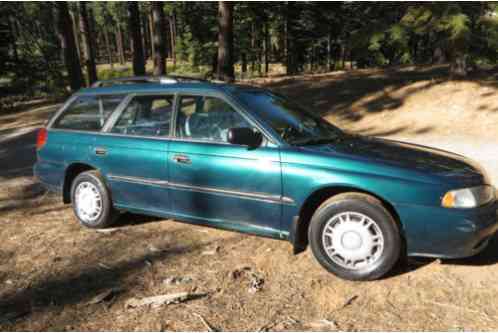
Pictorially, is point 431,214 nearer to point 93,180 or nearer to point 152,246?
point 152,246

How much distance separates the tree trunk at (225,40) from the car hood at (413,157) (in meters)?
11.1

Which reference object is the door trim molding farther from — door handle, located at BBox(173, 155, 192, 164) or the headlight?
Answer: the headlight

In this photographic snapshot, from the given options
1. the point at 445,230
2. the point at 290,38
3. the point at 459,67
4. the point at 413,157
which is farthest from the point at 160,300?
the point at 290,38

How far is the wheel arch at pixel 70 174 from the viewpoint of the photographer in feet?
17.2

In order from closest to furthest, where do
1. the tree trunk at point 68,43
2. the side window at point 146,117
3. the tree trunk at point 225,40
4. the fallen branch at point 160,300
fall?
the fallen branch at point 160,300 → the side window at point 146,117 → the tree trunk at point 225,40 → the tree trunk at point 68,43

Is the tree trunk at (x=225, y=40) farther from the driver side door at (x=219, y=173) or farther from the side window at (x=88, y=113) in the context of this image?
the driver side door at (x=219, y=173)

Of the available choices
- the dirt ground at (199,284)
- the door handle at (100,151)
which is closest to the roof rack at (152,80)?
the door handle at (100,151)

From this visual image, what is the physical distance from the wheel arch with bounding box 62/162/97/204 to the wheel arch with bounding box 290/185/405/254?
266cm

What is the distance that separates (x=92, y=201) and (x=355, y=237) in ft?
10.1

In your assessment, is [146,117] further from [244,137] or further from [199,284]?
[199,284]

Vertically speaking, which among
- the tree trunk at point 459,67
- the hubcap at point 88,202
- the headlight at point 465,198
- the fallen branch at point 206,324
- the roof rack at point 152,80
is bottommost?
the fallen branch at point 206,324

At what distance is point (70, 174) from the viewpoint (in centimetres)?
531

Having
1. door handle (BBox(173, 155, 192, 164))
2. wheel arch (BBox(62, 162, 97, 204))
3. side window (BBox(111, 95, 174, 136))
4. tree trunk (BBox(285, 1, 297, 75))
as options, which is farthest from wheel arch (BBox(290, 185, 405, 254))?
tree trunk (BBox(285, 1, 297, 75))

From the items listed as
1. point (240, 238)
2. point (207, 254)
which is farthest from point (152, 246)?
point (240, 238)
